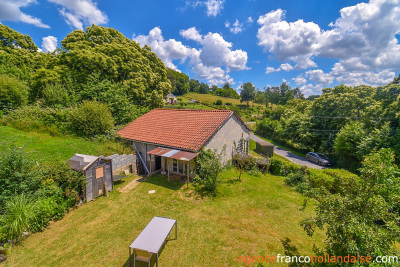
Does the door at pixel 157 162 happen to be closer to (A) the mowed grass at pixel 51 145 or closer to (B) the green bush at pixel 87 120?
(A) the mowed grass at pixel 51 145

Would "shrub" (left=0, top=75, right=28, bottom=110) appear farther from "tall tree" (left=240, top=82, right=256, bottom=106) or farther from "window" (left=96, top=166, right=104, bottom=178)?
"tall tree" (left=240, top=82, right=256, bottom=106)

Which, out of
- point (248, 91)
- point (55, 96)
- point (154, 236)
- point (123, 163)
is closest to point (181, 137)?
point (123, 163)

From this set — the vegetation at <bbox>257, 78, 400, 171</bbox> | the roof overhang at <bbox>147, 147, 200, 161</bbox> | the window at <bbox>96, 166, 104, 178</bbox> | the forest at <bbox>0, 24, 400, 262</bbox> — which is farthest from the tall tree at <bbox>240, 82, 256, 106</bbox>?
the window at <bbox>96, 166, 104, 178</bbox>

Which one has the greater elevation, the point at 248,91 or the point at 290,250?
the point at 248,91

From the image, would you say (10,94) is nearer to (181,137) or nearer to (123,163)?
(123,163)

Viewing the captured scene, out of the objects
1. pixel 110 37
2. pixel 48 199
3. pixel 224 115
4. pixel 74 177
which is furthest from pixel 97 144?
pixel 110 37

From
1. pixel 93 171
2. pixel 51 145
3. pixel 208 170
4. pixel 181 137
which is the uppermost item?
pixel 181 137

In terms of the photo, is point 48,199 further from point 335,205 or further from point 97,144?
point 335,205
